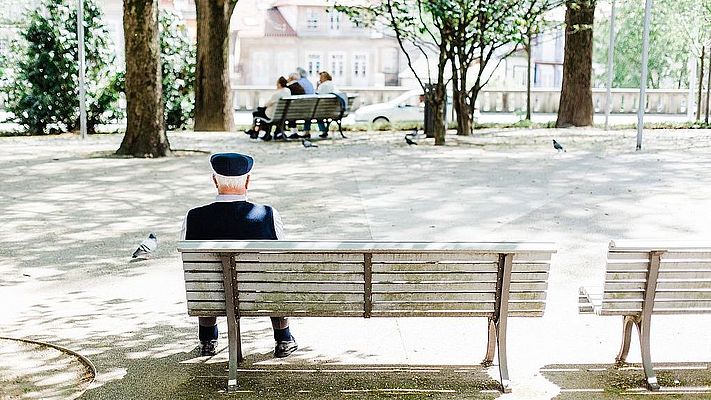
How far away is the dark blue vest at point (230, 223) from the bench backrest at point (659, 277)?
181cm

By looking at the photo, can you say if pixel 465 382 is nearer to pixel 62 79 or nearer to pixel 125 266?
pixel 125 266

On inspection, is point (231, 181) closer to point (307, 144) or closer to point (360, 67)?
point (307, 144)

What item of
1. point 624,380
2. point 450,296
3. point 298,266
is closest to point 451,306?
point 450,296

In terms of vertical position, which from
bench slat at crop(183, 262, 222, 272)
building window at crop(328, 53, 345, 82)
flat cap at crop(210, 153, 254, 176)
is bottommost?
bench slat at crop(183, 262, 222, 272)

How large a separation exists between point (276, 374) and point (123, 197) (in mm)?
7086

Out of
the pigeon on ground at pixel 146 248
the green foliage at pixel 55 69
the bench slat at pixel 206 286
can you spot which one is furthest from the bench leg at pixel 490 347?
the green foliage at pixel 55 69

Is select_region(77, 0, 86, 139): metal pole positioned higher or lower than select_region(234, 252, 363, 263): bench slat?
higher

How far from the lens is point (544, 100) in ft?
123

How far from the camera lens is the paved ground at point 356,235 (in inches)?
209

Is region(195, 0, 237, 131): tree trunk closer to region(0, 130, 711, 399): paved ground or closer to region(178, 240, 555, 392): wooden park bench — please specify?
region(0, 130, 711, 399): paved ground

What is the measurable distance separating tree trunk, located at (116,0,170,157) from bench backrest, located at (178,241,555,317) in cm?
1145

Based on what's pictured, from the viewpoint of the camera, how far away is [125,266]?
320 inches

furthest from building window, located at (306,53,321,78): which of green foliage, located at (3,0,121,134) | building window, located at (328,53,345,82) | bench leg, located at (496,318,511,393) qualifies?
bench leg, located at (496,318,511,393)

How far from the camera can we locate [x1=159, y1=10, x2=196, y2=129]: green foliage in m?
23.6
